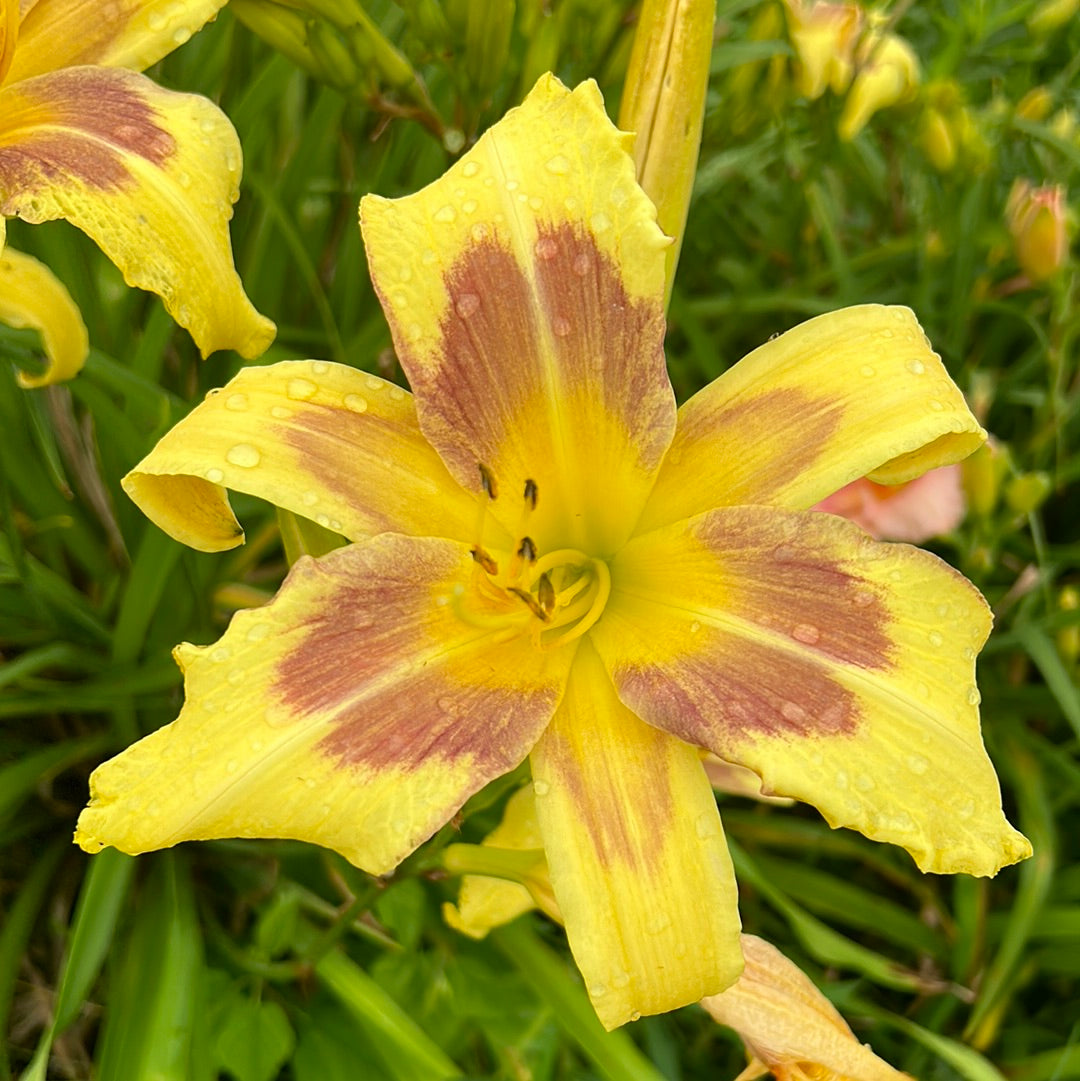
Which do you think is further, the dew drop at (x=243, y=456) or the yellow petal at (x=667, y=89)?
the yellow petal at (x=667, y=89)

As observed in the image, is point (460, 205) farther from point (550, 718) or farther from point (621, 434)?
point (550, 718)

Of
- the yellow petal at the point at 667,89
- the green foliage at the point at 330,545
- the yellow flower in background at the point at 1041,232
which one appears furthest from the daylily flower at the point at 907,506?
the yellow petal at the point at 667,89

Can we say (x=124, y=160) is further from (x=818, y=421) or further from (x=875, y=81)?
(x=875, y=81)

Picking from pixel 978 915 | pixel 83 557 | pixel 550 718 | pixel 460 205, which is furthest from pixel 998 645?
pixel 83 557

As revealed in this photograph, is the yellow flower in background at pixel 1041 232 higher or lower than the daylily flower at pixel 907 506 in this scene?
higher

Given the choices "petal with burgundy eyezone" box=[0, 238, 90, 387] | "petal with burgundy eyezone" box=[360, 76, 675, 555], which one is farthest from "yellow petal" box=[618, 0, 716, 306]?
"petal with burgundy eyezone" box=[0, 238, 90, 387]

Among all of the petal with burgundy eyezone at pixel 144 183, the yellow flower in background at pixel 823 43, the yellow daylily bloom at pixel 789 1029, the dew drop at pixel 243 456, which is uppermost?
the petal with burgundy eyezone at pixel 144 183

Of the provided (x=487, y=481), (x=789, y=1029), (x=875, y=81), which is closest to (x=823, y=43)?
(x=875, y=81)

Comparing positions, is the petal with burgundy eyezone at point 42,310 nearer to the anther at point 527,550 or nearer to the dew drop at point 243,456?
the dew drop at point 243,456
